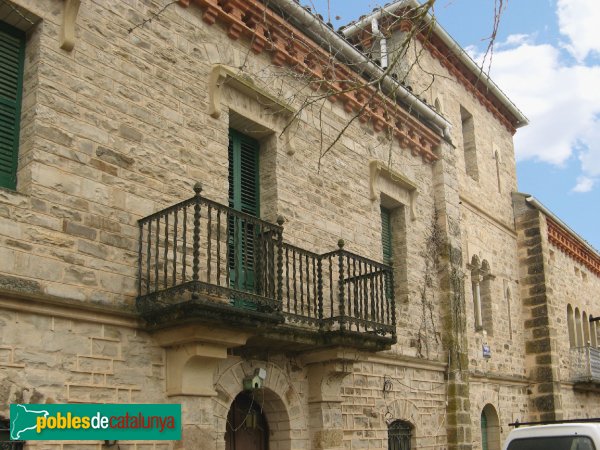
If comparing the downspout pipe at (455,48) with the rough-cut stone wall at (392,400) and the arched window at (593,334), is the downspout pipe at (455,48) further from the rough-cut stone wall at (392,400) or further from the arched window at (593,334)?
the arched window at (593,334)

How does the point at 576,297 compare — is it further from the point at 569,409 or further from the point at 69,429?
the point at 69,429

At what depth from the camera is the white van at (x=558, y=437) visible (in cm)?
765

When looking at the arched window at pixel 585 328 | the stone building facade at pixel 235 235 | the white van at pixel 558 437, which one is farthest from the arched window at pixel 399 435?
the arched window at pixel 585 328

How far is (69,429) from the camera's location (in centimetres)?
617

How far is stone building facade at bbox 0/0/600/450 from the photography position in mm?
6402

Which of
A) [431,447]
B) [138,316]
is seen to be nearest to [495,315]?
[431,447]

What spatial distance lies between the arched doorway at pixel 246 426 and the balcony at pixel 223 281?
82cm

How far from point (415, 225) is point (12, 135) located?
25.2 ft

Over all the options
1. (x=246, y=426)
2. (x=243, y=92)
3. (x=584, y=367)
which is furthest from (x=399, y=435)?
(x=584, y=367)

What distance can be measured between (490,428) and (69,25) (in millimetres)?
11561

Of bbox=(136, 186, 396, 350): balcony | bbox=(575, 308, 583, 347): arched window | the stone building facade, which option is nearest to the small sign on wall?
the stone building facade

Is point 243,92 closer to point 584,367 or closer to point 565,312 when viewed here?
point 565,312

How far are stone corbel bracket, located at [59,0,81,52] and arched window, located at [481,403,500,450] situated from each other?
1092 centimetres

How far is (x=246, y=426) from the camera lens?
339 inches
